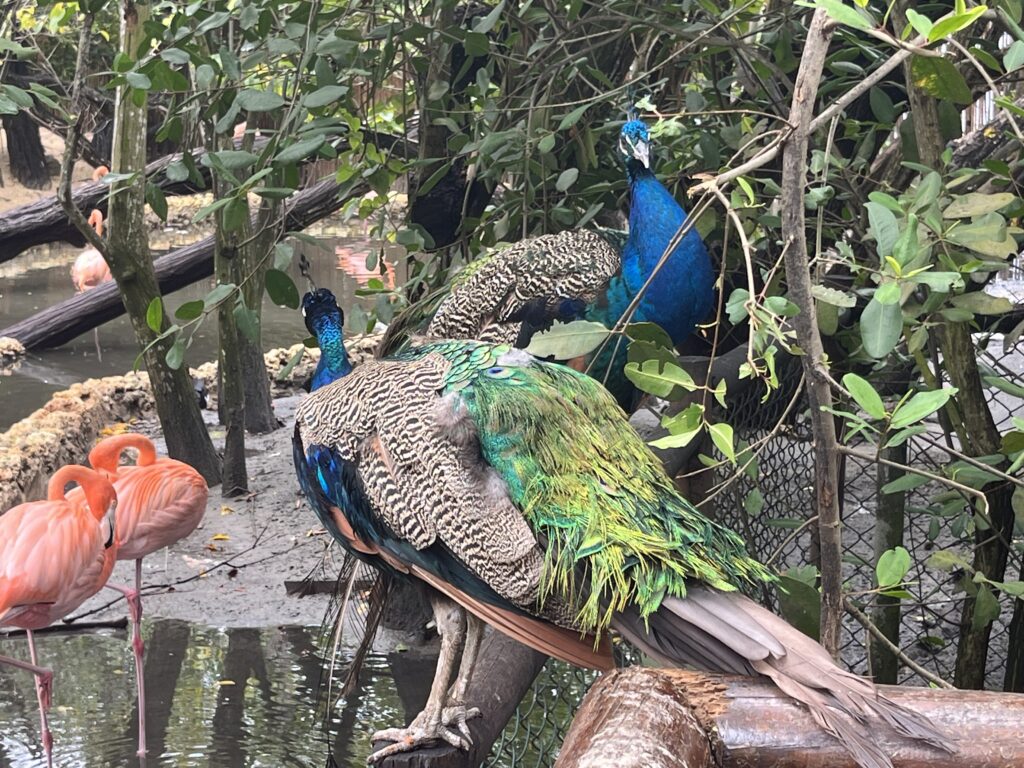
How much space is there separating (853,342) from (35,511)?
273 centimetres

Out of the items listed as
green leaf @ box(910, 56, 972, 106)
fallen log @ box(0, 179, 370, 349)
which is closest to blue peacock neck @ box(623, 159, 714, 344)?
green leaf @ box(910, 56, 972, 106)

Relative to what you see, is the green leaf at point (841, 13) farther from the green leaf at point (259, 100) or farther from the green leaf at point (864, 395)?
the green leaf at point (259, 100)

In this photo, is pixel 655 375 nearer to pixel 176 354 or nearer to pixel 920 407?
pixel 920 407

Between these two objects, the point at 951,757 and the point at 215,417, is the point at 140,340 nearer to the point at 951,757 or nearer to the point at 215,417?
the point at 215,417

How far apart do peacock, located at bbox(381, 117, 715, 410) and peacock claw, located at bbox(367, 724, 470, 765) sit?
49.4 inches

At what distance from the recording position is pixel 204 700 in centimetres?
429

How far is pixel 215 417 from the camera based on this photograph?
769cm

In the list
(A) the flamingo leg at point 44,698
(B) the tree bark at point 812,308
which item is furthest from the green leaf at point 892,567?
(A) the flamingo leg at point 44,698

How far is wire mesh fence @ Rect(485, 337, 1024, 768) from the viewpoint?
270 centimetres

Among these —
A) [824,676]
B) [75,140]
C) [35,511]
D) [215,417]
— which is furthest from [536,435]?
[215,417]

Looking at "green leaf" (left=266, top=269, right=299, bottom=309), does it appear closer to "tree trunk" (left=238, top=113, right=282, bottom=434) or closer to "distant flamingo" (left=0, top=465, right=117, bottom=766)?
"distant flamingo" (left=0, top=465, right=117, bottom=766)

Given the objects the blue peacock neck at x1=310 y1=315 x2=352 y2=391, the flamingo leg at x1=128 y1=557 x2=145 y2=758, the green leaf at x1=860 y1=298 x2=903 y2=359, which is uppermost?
the green leaf at x1=860 y1=298 x2=903 y2=359

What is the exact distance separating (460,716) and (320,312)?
126cm

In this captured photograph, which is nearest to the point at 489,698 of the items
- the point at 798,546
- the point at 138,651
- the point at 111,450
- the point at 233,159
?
the point at 233,159
